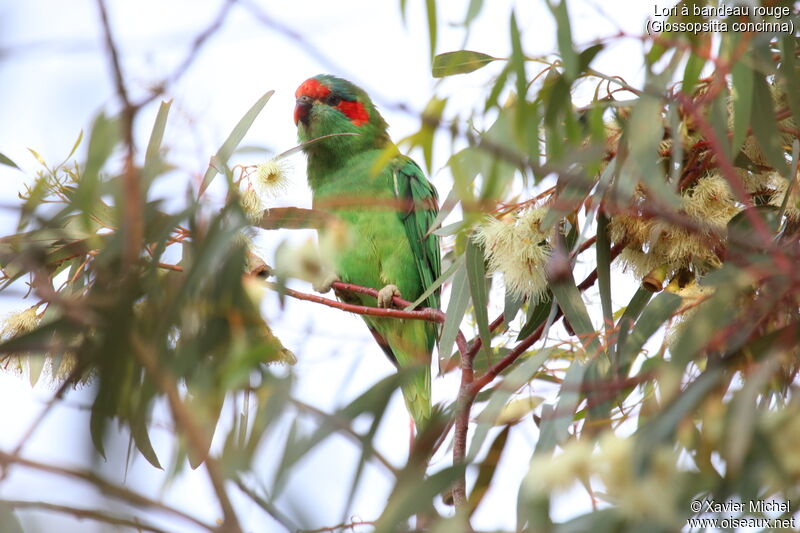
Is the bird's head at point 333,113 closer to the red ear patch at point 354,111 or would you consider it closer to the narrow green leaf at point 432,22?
the red ear patch at point 354,111

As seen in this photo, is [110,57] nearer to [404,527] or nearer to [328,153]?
[404,527]

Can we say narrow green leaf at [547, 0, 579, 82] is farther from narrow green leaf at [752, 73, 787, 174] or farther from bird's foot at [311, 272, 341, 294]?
bird's foot at [311, 272, 341, 294]

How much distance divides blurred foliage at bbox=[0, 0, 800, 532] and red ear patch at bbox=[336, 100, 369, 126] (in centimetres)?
149

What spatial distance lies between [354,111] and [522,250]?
74.8 inches

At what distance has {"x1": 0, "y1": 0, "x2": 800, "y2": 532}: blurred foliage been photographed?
105 centimetres

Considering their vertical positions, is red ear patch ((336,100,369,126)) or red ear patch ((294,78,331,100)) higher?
red ear patch ((294,78,331,100))

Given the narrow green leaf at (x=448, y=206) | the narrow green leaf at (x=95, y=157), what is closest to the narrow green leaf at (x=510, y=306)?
the narrow green leaf at (x=448, y=206)

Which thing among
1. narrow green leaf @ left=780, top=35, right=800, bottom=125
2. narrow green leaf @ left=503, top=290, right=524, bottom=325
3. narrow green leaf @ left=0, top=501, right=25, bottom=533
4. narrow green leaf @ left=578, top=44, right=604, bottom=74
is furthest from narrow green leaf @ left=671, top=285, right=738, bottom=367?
narrow green leaf @ left=0, top=501, right=25, bottom=533

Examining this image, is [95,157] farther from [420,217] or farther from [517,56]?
[420,217]

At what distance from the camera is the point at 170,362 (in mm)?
1142

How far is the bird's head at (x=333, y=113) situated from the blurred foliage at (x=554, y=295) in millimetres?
1406

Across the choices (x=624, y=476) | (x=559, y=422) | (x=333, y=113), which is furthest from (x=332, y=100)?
(x=624, y=476)

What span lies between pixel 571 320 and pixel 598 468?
858 mm

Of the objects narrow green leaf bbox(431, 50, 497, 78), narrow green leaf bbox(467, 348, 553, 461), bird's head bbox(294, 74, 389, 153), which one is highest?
bird's head bbox(294, 74, 389, 153)
